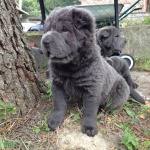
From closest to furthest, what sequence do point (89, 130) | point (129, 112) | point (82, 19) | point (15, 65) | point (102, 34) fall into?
1. point (82, 19)
2. point (89, 130)
3. point (15, 65)
4. point (129, 112)
5. point (102, 34)

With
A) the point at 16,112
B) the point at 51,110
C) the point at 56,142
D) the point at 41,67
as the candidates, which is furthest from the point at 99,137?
the point at 41,67

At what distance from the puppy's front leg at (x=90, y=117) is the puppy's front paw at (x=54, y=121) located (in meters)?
0.24

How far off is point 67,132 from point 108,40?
274cm

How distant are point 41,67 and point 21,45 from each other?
2.60m

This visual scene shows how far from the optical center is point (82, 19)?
249 centimetres

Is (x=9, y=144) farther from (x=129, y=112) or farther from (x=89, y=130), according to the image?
(x=129, y=112)

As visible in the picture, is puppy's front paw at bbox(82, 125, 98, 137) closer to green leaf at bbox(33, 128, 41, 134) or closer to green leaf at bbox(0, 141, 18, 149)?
green leaf at bbox(33, 128, 41, 134)

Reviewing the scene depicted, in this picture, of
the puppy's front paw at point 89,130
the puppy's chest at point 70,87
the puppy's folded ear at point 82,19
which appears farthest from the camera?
the puppy's chest at point 70,87

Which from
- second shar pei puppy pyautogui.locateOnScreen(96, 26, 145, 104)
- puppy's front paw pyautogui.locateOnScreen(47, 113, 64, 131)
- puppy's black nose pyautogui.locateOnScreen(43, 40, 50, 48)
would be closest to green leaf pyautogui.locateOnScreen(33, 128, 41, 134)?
puppy's front paw pyautogui.locateOnScreen(47, 113, 64, 131)

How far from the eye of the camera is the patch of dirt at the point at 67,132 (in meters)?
2.57

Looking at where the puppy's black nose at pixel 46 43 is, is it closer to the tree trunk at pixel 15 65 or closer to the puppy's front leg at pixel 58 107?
the tree trunk at pixel 15 65

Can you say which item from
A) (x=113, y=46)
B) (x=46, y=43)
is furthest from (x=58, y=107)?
(x=113, y=46)

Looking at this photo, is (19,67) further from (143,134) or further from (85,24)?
(143,134)

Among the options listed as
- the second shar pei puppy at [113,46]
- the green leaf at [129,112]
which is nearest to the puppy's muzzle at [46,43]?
the green leaf at [129,112]
